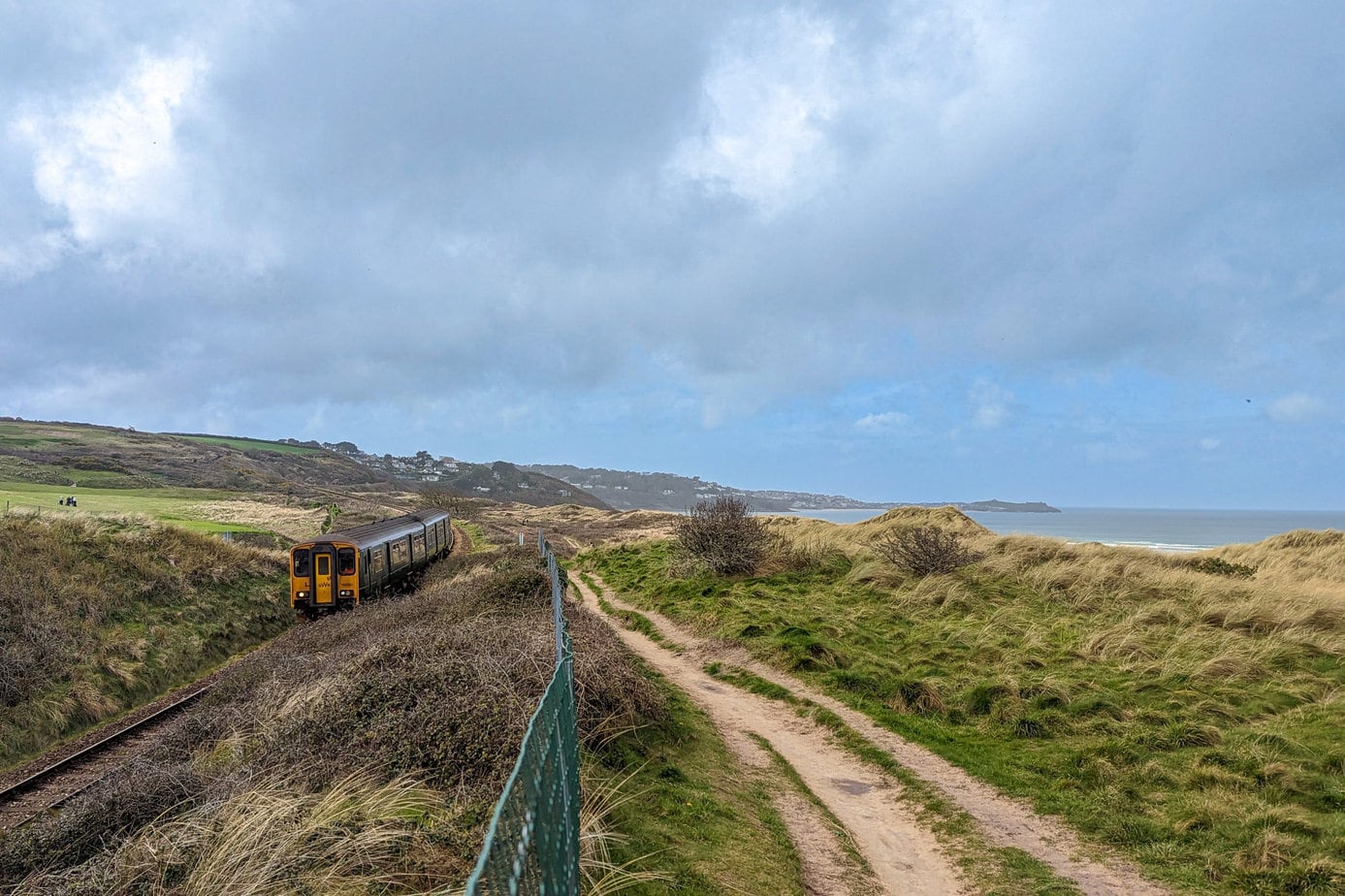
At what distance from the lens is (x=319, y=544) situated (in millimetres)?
22328

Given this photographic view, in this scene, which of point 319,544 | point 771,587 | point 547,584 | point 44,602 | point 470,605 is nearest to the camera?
point 470,605

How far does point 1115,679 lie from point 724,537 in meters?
12.2

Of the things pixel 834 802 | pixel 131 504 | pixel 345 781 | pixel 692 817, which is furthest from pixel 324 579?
pixel 131 504

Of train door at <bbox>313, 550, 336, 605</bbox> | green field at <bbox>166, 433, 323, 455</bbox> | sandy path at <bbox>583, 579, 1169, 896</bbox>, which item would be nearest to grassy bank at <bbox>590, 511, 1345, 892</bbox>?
sandy path at <bbox>583, 579, 1169, 896</bbox>

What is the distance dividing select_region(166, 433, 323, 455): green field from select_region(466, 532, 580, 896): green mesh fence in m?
158

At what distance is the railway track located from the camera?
9.69 metres

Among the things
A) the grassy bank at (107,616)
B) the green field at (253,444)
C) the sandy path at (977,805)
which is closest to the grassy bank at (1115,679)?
the sandy path at (977,805)

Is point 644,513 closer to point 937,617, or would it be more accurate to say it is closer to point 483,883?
point 937,617

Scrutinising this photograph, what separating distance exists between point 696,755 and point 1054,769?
13.3 feet

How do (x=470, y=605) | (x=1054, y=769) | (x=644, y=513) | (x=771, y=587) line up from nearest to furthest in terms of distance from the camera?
1. (x=1054, y=769)
2. (x=470, y=605)
3. (x=771, y=587)
4. (x=644, y=513)

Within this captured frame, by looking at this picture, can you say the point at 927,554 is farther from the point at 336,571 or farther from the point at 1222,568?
the point at 336,571

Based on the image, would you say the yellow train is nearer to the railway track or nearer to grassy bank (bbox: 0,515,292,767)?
grassy bank (bbox: 0,515,292,767)

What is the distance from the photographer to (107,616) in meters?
18.1

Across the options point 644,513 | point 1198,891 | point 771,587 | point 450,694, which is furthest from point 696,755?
point 644,513
